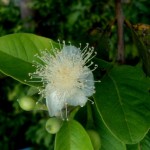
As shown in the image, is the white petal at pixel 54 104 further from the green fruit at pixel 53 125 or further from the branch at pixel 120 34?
the branch at pixel 120 34

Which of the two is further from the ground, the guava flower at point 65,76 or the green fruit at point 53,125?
the guava flower at point 65,76

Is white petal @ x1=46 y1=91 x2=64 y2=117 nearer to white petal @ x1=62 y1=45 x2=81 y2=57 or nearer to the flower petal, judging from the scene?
the flower petal

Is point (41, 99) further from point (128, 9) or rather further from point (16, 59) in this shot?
point (128, 9)

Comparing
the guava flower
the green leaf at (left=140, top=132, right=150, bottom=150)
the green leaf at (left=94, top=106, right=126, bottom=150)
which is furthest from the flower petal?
the green leaf at (left=140, top=132, right=150, bottom=150)

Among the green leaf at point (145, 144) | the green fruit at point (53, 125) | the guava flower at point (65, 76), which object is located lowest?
the green leaf at point (145, 144)

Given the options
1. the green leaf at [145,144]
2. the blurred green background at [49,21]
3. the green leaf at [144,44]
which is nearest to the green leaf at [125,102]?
the green leaf at [144,44]

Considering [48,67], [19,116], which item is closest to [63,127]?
[48,67]

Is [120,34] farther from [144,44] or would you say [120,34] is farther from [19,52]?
[19,52]
